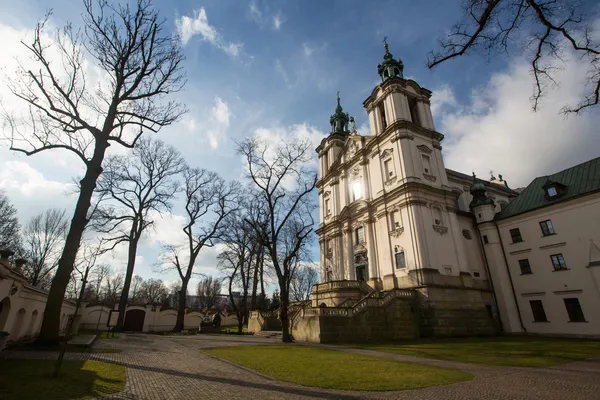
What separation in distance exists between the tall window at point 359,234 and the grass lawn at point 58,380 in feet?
88.7

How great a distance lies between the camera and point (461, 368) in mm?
10031

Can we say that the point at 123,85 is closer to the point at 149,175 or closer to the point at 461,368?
the point at 149,175

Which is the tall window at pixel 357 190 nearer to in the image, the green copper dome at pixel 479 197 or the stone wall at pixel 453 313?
the green copper dome at pixel 479 197

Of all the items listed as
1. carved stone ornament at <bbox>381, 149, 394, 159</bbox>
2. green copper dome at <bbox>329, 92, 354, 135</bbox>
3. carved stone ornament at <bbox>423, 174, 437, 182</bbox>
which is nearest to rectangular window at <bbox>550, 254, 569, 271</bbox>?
carved stone ornament at <bbox>423, 174, 437, 182</bbox>

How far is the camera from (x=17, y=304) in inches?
505

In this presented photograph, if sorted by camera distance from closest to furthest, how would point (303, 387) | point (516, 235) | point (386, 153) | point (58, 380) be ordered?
point (58, 380) → point (303, 387) → point (516, 235) → point (386, 153)

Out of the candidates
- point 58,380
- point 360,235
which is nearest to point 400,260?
point 360,235

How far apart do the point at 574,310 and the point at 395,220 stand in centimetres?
1493

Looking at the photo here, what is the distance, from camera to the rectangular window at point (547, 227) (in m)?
25.9

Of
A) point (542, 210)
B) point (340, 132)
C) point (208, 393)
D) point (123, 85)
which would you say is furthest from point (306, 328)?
point (340, 132)

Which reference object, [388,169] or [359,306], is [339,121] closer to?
[388,169]

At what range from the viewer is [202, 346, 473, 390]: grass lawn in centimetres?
754

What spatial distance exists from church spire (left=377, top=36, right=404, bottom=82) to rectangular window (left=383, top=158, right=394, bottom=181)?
11055 millimetres

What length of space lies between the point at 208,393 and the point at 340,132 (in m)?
41.1
